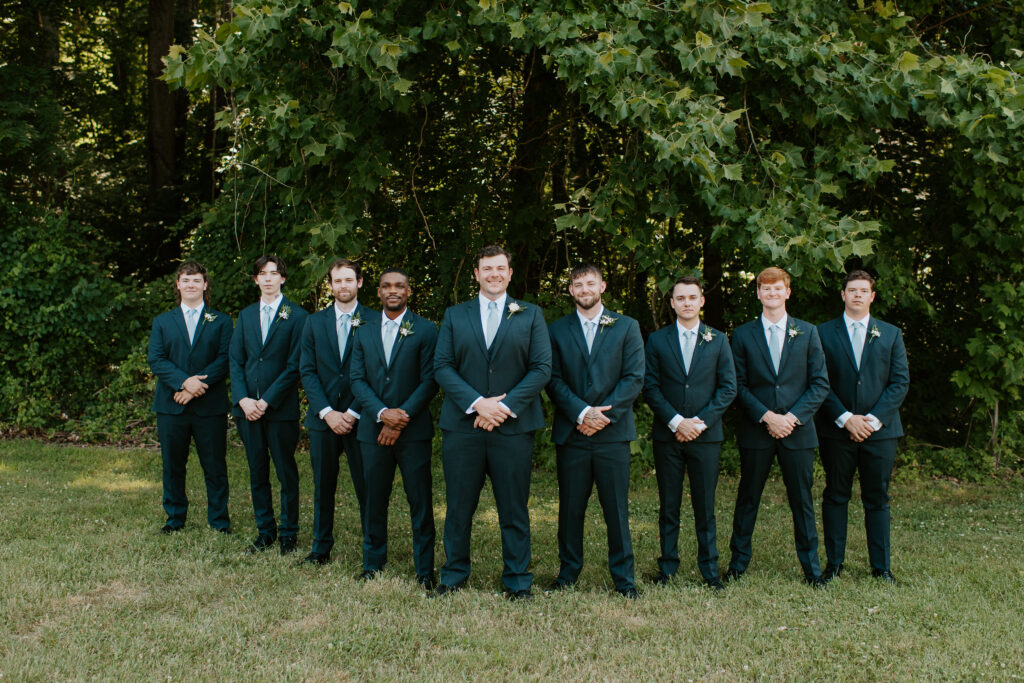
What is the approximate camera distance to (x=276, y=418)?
19.8ft

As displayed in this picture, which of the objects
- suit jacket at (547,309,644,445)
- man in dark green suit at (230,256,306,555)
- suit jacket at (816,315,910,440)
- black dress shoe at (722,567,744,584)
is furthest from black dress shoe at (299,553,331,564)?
suit jacket at (816,315,910,440)

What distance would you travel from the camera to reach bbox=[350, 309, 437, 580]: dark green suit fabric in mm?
5375

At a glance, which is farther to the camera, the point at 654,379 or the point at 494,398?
the point at 654,379

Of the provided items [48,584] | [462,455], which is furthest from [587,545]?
[48,584]

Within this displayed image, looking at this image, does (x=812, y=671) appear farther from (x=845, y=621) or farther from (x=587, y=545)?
(x=587, y=545)

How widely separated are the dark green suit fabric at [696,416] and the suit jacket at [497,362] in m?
0.87

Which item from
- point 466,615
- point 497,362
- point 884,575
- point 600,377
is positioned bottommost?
point 884,575

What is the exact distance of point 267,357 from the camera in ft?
19.9

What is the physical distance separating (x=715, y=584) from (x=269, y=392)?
11.2 ft

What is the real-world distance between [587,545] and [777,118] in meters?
4.03

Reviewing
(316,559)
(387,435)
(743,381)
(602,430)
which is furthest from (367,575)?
(743,381)

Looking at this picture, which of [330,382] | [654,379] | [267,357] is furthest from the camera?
[267,357]

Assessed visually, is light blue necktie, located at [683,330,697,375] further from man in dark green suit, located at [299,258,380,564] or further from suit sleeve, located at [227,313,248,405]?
suit sleeve, located at [227,313,248,405]

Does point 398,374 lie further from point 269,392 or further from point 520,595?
point 520,595
